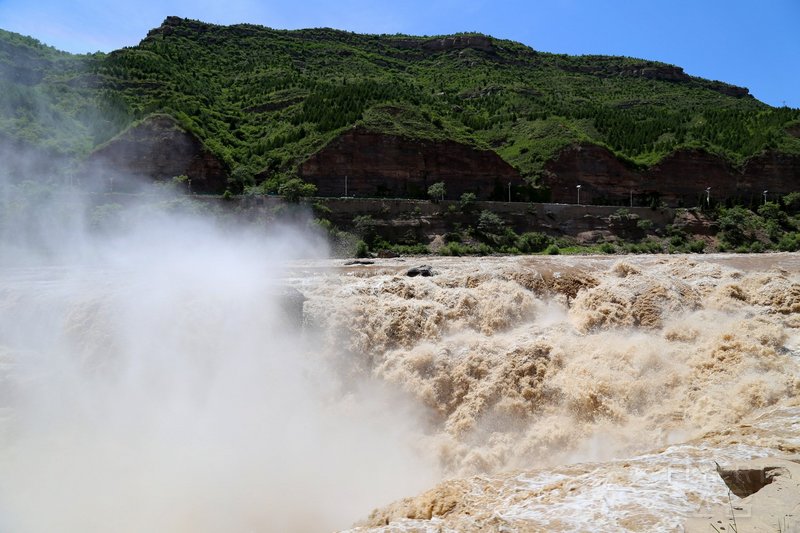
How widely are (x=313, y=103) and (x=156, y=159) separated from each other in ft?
51.7

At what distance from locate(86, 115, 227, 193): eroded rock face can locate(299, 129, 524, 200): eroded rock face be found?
6.18 m

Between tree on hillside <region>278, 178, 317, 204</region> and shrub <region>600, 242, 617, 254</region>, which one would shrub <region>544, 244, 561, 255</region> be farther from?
tree on hillside <region>278, 178, 317, 204</region>

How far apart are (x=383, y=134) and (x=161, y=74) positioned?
956 inches

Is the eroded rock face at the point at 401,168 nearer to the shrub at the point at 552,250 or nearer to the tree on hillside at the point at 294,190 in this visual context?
the tree on hillside at the point at 294,190

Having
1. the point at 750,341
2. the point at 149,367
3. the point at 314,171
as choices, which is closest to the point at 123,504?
the point at 149,367

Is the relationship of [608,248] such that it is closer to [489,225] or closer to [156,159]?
[489,225]

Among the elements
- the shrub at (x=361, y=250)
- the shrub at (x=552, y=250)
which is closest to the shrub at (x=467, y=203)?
the shrub at (x=552, y=250)

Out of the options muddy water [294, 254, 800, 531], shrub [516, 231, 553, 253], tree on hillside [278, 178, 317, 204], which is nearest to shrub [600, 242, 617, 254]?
shrub [516, 231, 553, 253]

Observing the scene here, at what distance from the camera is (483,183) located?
40438 mm

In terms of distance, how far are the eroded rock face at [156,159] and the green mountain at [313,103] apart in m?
1.30

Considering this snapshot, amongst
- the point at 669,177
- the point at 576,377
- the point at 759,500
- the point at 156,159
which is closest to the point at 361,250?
the point at 156,159

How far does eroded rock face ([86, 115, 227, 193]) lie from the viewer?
108ft

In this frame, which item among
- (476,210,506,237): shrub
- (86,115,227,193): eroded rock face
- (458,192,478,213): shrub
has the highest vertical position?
(86,115,227,193): eroded rock face

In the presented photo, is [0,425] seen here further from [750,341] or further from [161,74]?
[161,74]
